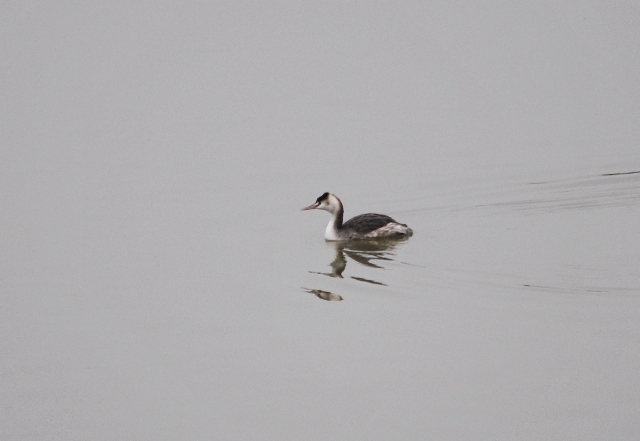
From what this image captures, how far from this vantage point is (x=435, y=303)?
1167 centimetres

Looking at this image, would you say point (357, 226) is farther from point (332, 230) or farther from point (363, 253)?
point (363, 253)

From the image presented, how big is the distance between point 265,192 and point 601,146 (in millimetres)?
6277

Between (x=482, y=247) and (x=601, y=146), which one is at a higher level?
(x=601, y=146)

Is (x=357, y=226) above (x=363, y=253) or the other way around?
above

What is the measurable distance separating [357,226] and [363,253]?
597 mm

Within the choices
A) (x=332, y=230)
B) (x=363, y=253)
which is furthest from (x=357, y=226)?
(x=363, y=253)

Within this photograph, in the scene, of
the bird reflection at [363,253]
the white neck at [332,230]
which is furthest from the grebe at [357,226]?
the bird reflection at [363,253]

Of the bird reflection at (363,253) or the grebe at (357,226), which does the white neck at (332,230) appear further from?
the bird reflection at (363,253)

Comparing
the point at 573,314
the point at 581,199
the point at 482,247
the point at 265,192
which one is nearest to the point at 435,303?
the point at 573,314

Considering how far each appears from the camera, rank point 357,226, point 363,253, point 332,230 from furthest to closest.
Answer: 1. point 332,230
2. point 357,226
3. point 363,253

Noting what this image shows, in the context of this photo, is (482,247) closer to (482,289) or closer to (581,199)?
(482,289)

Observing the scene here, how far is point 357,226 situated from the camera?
15.0 meters

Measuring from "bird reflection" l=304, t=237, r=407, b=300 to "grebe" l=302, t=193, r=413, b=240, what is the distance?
0.11 metres

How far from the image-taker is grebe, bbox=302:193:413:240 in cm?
1473
